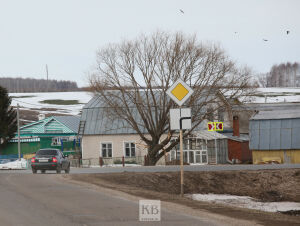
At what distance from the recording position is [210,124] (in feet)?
206

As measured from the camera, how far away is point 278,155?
194 feet

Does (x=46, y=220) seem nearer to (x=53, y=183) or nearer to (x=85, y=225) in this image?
(x=85, y=225)

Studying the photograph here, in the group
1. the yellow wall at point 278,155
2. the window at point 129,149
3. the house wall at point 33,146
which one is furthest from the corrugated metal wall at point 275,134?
the house wall at point 33,146

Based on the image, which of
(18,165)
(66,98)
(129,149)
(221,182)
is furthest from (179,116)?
(66,98)

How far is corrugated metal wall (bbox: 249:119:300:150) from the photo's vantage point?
192 feet

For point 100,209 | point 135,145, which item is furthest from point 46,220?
point 135,145

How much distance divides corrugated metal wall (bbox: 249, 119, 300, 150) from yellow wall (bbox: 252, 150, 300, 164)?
0.46 metres

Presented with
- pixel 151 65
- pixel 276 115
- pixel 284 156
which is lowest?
pixel 284 156

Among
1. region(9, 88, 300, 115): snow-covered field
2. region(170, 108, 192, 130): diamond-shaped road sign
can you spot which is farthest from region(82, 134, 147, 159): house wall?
region(9, 88, 300, 115): snow-covered field

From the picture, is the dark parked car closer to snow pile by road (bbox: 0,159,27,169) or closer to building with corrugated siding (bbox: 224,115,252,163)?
snow pile by road (bbox: 0,159,27,169)

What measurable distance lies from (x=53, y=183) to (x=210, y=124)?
42.8m

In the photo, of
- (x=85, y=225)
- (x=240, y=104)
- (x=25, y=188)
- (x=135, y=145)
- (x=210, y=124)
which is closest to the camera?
(x=85, y=225)

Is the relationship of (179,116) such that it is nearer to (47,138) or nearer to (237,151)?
(237,151)

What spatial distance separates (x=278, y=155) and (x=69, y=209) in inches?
1894
